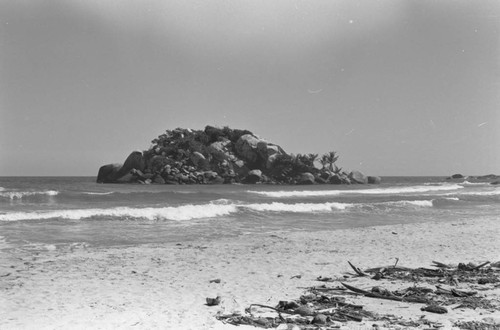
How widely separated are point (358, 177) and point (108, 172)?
4111 cm

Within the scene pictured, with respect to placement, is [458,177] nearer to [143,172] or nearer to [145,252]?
[143,172]

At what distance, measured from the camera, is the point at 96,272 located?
336 inches

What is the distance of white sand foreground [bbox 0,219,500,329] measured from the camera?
5648 mm

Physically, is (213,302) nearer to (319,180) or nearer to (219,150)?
(219,150)

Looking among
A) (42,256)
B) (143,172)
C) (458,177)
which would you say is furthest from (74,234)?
(458,177)

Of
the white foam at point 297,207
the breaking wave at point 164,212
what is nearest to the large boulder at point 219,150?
the white foam at point 297,207

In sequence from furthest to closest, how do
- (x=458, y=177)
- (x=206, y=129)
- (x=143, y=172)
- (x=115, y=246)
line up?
(x=458, y=177) → (x=206, y=129) → (x=143, y=172) → (x=115, y=246)

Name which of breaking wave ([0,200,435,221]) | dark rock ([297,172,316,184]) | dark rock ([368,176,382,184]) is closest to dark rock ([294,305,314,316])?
breaking wave ([0,200,435,221])

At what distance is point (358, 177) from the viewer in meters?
75.9

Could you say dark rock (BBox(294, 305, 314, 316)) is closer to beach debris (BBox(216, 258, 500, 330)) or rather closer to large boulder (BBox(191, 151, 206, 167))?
beach debris (BBox(216, 258, 500, 330))

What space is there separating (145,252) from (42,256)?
231 cm

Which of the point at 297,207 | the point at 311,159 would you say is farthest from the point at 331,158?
the point at 297,207

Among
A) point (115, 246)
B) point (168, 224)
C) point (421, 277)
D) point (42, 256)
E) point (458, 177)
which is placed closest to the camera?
point (421, 277)

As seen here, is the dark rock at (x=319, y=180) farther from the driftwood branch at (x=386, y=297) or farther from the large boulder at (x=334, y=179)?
the driftwood branch at (x=386, y=297)
